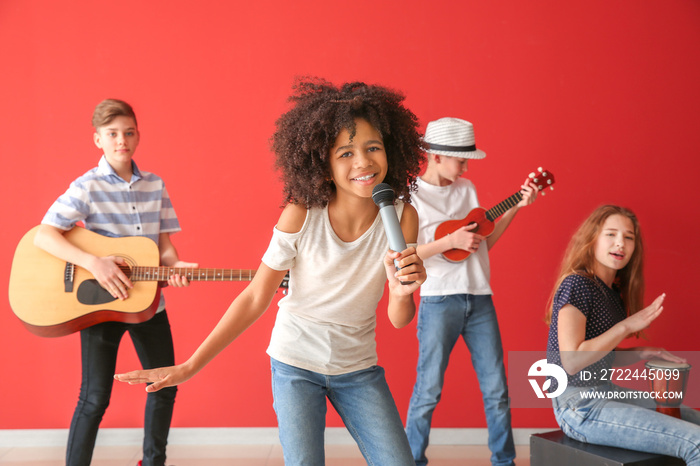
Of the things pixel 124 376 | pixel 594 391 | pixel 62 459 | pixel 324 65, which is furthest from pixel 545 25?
pixel 62 459

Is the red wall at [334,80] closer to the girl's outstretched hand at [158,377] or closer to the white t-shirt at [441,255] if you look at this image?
the white t-shirt at [441,255]

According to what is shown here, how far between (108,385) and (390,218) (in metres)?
1.65

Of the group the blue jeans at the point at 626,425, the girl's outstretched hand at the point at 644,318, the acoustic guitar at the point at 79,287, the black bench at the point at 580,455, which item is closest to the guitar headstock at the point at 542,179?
the girl's outstretched hand at the point at 644,318

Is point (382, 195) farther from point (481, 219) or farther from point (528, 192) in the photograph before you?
point (528, 192)

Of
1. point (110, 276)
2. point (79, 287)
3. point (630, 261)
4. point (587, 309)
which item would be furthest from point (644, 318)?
point (79, 287)

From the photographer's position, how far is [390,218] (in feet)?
4.72

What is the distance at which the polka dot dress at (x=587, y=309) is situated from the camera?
2.11m

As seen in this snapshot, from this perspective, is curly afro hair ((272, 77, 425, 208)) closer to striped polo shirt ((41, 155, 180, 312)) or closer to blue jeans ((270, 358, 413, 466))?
blue jeans ((270, 358, 413, 466))

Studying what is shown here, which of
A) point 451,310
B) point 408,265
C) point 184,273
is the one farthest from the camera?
point 451,310

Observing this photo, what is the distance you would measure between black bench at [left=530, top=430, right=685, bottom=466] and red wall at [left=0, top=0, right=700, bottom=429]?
1301 mm

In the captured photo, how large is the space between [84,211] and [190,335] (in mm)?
1066

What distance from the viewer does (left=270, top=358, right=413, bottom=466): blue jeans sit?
5.30 ft

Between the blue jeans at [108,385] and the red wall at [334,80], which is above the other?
the red wall at [334,80]

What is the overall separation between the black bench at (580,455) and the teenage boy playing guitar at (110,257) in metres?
1.53
